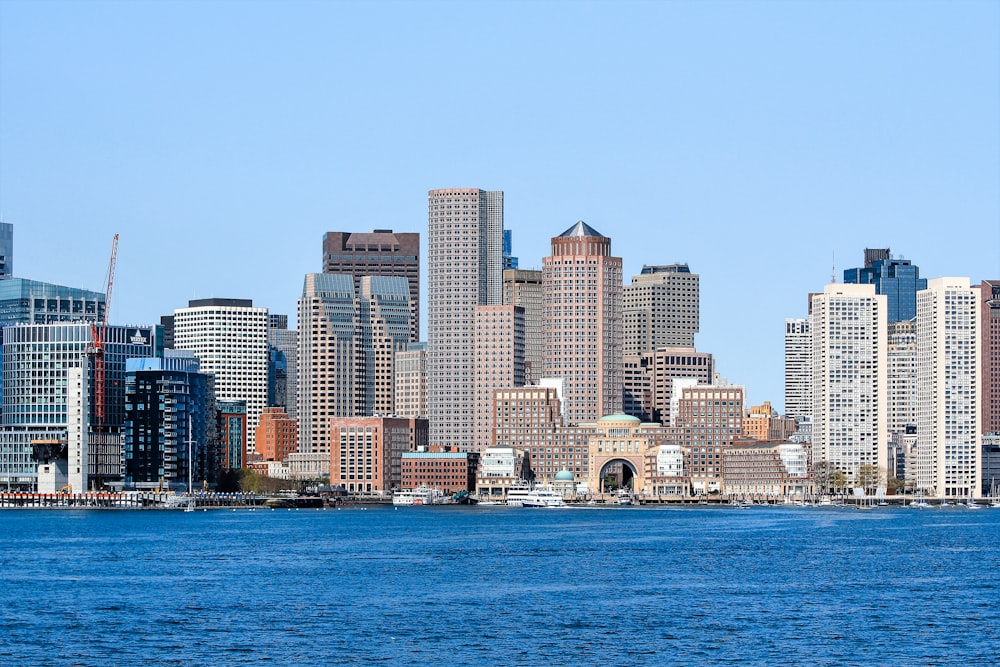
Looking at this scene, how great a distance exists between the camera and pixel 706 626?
3880 inches

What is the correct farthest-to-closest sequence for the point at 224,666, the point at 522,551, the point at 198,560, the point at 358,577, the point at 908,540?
the point at 908,540 → the point at 522,551 → the point at 198,560 → the point at 358,577 → the point at 224,666

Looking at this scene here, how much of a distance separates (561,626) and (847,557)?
61.1m

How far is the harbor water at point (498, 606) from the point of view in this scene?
291 ft

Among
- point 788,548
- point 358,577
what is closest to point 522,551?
point 788,548

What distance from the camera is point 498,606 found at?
108m

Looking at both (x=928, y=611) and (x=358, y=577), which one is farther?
(x=358, y=577)

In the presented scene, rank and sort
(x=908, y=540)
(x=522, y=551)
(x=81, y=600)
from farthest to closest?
1. (x=908, y=540)
2. (x=522, y=551)
3. (x=81, y=600)

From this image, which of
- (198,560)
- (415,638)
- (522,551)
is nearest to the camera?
(415,638)

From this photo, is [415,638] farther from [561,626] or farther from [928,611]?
[928,611]

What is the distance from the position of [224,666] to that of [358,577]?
4467 centimetres

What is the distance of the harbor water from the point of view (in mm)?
88812

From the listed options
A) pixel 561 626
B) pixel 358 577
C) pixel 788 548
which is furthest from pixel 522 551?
pixel 561 626

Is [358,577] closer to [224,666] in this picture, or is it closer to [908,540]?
[224,666]

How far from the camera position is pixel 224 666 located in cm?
8456
